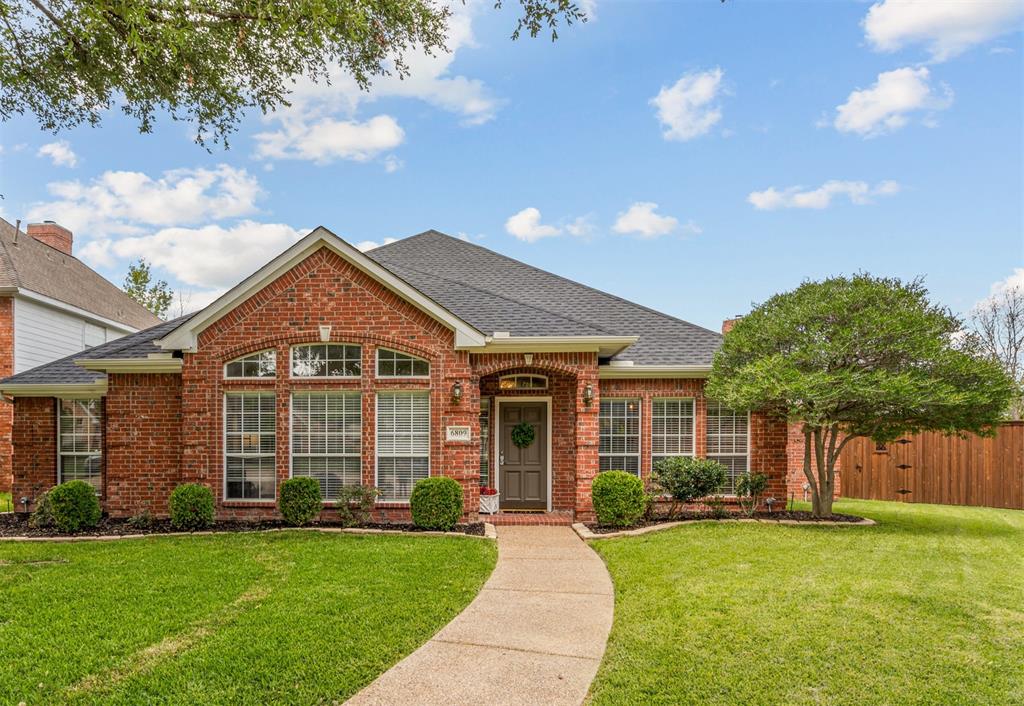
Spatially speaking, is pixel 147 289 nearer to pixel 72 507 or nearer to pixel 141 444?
pixel 141 444

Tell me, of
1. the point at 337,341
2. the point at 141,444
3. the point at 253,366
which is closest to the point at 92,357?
the point at 141,444

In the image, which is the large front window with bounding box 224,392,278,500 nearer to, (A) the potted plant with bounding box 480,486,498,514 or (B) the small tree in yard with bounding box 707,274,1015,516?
(A) the potted plant with bounding box 480,486,498,514

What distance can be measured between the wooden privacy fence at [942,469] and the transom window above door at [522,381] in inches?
295


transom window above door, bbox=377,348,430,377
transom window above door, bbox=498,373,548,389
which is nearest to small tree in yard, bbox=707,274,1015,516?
transom window above door, bbox=498,373,548,389

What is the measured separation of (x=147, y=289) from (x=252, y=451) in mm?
26424

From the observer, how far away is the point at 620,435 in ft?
36.9

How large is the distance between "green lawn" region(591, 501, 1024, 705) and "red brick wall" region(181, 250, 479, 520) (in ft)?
10.7

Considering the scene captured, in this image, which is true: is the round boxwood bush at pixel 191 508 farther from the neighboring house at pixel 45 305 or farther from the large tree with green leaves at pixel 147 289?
the large tree with green leaves at pixel 147 289

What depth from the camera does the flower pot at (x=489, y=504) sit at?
10.9 metres

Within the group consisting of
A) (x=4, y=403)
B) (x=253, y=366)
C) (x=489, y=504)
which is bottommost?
(x=489, y=504)

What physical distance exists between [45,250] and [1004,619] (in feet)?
78.8

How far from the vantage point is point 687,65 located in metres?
10.9

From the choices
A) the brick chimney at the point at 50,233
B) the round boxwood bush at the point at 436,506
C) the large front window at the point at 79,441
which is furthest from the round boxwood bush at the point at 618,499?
the brick chimney at the point at 50,233

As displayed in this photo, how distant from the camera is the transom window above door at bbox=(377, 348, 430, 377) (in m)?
10.3
